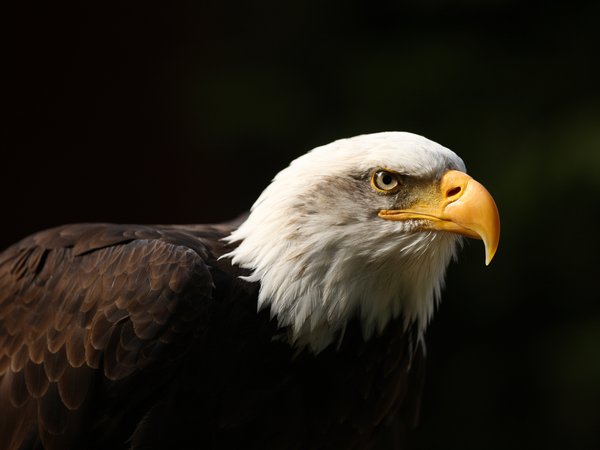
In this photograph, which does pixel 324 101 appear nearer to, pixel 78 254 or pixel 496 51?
A: pixel 496 51

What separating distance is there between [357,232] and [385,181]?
0.19m

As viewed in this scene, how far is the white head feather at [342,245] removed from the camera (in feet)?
9.30

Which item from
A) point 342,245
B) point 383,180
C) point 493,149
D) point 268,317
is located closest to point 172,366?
point 268,317

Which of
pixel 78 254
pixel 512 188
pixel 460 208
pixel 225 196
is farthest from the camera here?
pixel 225 196

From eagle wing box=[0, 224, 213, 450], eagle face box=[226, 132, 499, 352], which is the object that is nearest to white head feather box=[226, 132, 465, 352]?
eagle face box=[226, 132, 499, 352]

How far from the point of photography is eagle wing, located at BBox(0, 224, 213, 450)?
2.84 meters

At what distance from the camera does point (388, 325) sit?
118 inches

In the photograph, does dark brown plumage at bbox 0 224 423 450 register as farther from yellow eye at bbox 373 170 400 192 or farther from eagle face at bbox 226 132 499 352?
yellow eye at bbox 373 170 400 192

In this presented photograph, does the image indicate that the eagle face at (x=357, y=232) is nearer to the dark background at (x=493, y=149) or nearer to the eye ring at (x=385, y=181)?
the eye ring at (x=385, y=181)

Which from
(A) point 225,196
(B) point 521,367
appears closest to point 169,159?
(A) point 225,196

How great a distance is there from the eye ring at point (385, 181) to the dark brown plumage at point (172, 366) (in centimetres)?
47

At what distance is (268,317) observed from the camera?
9.58 feet

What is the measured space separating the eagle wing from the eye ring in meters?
0.62

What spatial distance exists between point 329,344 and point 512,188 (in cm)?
239
